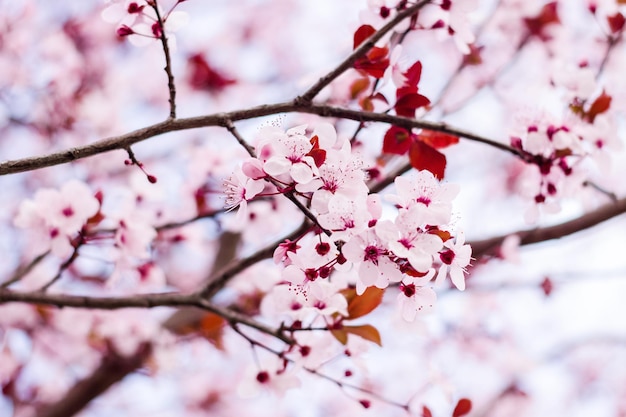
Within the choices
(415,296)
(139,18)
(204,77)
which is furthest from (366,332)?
(204,77)

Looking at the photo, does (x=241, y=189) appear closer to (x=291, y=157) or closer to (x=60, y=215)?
(x=291, y=157)

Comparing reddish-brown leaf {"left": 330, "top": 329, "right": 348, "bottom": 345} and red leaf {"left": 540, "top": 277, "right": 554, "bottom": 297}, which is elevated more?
red leaf {"left": 540, "top": 277, "right": 554, "bottom": 297}

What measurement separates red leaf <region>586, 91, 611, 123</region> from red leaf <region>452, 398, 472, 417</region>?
0.76 metres

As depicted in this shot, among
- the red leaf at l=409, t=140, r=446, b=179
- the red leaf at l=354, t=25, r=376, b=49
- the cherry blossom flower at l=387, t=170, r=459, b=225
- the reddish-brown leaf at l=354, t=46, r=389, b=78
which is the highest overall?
the red leaf at l=354, t=25, r=376, b=49

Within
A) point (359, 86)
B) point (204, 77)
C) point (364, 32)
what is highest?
point (204, 77)

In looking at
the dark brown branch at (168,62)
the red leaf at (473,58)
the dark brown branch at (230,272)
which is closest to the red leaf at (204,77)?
the red leaf at (473,58)

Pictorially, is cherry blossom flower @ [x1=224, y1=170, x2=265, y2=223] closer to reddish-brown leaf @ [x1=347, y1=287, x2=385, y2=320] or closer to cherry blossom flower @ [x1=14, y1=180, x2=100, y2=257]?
reddish-brown leaf @ [x1=347, y1=287, x2=385, y2=320]

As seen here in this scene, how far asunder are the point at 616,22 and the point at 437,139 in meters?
0.86

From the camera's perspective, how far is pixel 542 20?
7.93 feet

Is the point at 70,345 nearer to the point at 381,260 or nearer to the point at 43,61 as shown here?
the point at 43,61

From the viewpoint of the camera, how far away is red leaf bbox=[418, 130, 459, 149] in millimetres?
1415

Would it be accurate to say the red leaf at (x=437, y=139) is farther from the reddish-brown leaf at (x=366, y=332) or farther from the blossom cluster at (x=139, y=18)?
the blossom cluster at (x=139, y=18)

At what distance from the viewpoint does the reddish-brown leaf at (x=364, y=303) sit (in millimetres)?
1324

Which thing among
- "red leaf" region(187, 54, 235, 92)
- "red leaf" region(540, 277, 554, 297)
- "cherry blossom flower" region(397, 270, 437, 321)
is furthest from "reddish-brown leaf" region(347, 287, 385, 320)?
"red leaf" region(187, 54, 235, 92)
